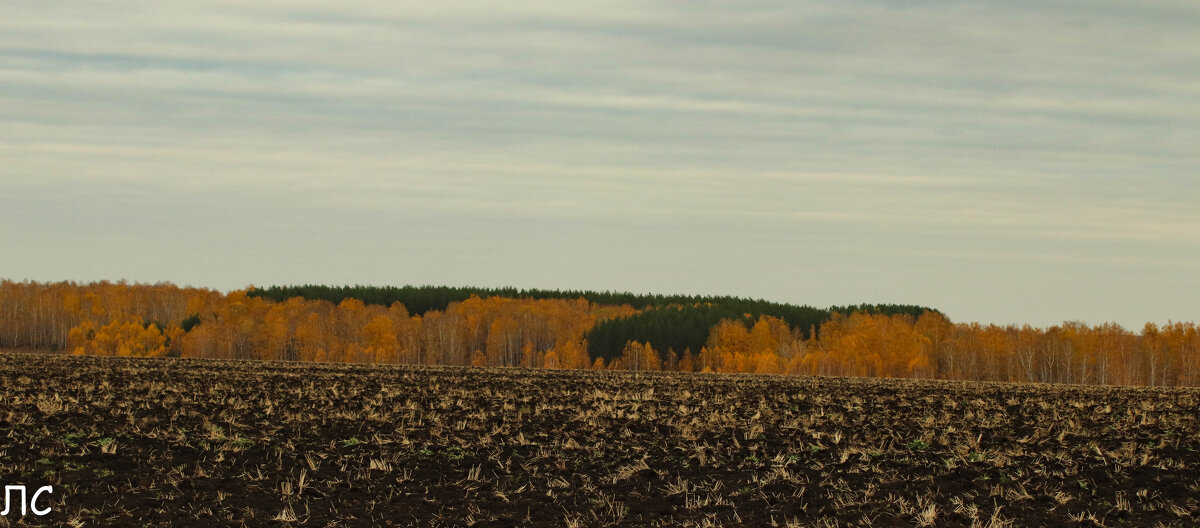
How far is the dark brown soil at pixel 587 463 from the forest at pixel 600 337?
58.1m

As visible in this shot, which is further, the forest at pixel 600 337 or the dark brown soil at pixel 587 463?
the forest at pixel 600 337

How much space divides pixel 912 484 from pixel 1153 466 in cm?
450

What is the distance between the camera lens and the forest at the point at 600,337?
9806cm

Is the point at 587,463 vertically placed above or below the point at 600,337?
below

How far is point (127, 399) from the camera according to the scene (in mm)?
30375

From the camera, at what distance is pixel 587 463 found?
68.7 feet

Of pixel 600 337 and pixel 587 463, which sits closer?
pixel 587 463

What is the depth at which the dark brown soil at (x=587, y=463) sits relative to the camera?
56.9ft

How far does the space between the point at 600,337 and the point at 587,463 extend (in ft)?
303

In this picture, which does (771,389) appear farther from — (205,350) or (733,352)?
(205,350)

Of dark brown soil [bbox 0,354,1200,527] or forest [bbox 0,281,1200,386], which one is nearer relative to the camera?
dark brown soil [bbox 0,354,1200,527]

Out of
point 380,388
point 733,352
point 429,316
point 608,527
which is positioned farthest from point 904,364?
point 608,527

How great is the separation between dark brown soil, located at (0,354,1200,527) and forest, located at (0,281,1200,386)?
5814 centimetres

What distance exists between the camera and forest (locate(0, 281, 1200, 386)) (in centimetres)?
9806
